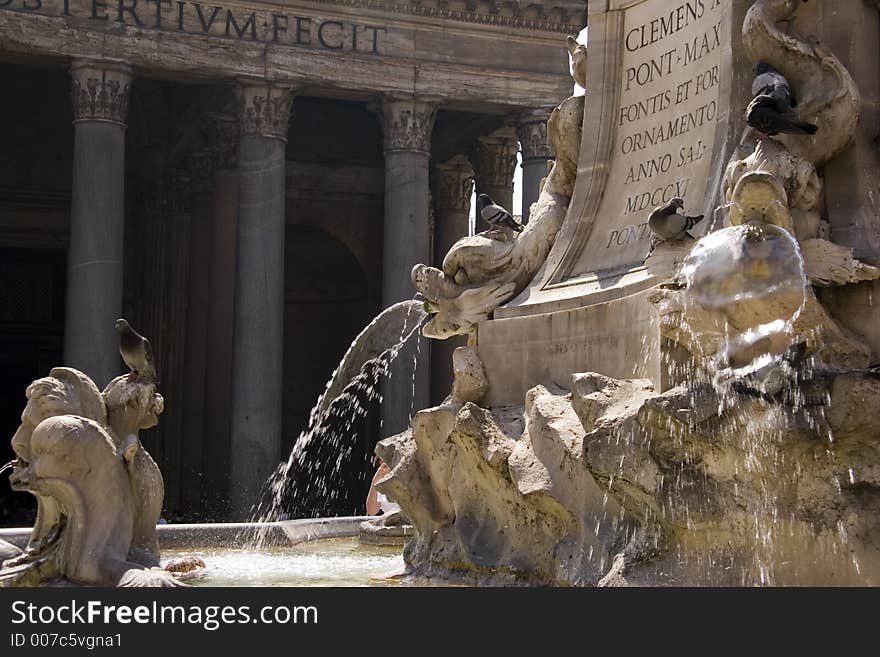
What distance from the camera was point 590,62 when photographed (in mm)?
9055

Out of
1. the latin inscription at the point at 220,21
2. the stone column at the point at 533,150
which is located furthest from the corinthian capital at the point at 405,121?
the stone column at the point at 533,150

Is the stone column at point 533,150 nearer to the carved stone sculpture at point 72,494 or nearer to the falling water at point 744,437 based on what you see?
the carved stone sculpture at point 72,494

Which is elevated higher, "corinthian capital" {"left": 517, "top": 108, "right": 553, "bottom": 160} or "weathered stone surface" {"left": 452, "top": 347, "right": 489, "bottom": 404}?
"corinthian capital" {"left": 517, "top": 108, "right": 553, "bottom": 160}

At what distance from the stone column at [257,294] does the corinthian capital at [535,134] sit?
5.12 metres

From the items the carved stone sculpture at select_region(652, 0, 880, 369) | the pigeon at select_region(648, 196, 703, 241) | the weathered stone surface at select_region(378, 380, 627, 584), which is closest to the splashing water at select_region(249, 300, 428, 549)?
the weathered stone surface at select_region(378, 380, 627, 584)

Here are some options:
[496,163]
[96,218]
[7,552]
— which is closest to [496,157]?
[496,163]

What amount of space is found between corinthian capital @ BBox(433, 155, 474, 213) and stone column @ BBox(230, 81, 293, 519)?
850 centimetres

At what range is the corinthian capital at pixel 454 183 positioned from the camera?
34.8 metres

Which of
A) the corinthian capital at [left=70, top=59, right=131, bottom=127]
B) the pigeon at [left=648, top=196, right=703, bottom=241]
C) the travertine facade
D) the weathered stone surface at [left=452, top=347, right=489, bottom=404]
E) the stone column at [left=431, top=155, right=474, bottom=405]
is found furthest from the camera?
the stone column at [left=431, top=155, right=474, bottom=405]

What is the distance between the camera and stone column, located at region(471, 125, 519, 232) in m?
33.2

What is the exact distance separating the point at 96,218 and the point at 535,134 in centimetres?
912

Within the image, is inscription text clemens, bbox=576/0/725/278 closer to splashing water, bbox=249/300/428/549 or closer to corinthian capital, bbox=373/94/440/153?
splashing water, bbox=249/300/428/549

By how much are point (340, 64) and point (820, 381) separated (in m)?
22.6
